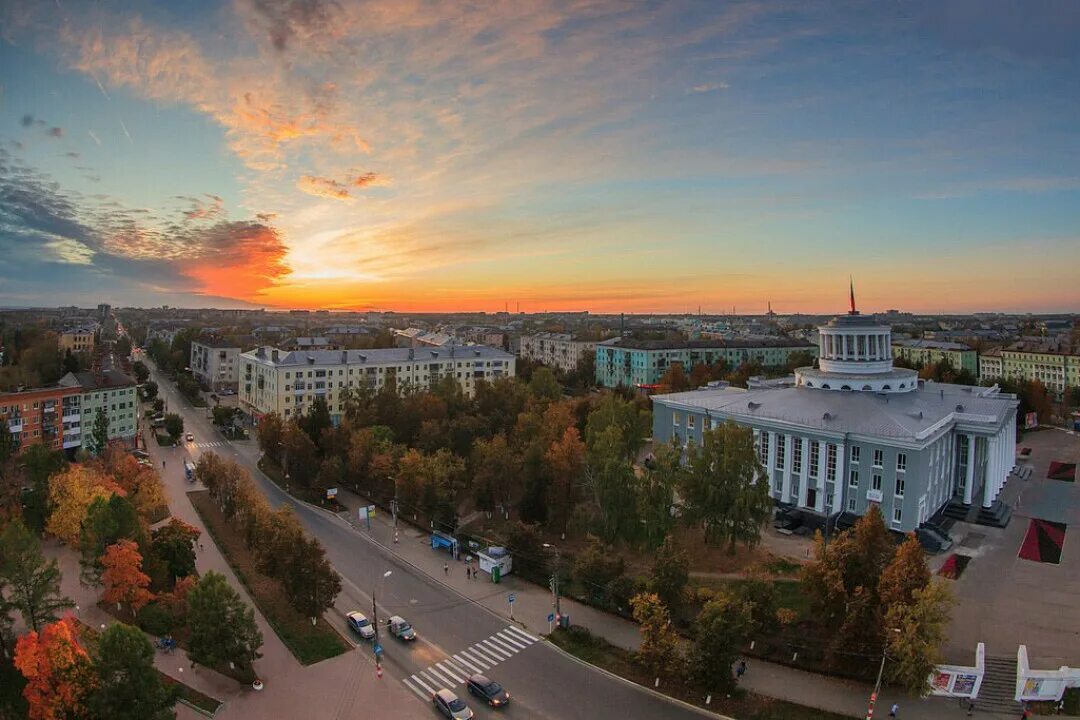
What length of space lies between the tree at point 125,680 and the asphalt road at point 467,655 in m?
8.12

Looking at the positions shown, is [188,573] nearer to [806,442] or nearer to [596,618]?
[596,618]

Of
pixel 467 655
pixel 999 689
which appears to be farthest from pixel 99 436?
pixel 999 689

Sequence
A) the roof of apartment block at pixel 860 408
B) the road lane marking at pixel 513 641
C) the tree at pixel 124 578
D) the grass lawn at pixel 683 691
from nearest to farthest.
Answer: the grass lawn at pixel 683 691
the road lane marking at pixel 513 641
the tree at pixel 124 578
the roof of apartment block at pixel 860 408

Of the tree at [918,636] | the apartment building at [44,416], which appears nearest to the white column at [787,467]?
the tree at [918,636]

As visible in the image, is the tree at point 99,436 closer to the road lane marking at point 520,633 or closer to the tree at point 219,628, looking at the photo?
the tree at point 219,628

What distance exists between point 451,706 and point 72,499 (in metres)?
26.5

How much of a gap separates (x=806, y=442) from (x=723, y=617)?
74.0 ft

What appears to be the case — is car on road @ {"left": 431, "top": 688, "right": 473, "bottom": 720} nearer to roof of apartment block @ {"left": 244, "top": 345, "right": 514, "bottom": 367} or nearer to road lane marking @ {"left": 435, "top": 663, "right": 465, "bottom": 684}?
road lane marking @ {"left": 435, "top": 663, "right": 465, "bottom": 684}

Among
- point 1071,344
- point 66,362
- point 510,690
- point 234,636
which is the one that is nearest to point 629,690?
point 510,690

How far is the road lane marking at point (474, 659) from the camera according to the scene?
26.2 meters

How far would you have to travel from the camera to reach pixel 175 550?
3262 centimetres

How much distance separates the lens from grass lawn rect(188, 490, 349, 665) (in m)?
27.5

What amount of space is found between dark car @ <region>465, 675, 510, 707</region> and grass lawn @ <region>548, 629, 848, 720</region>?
4.24m

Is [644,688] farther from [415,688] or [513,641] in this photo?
[415,688]
